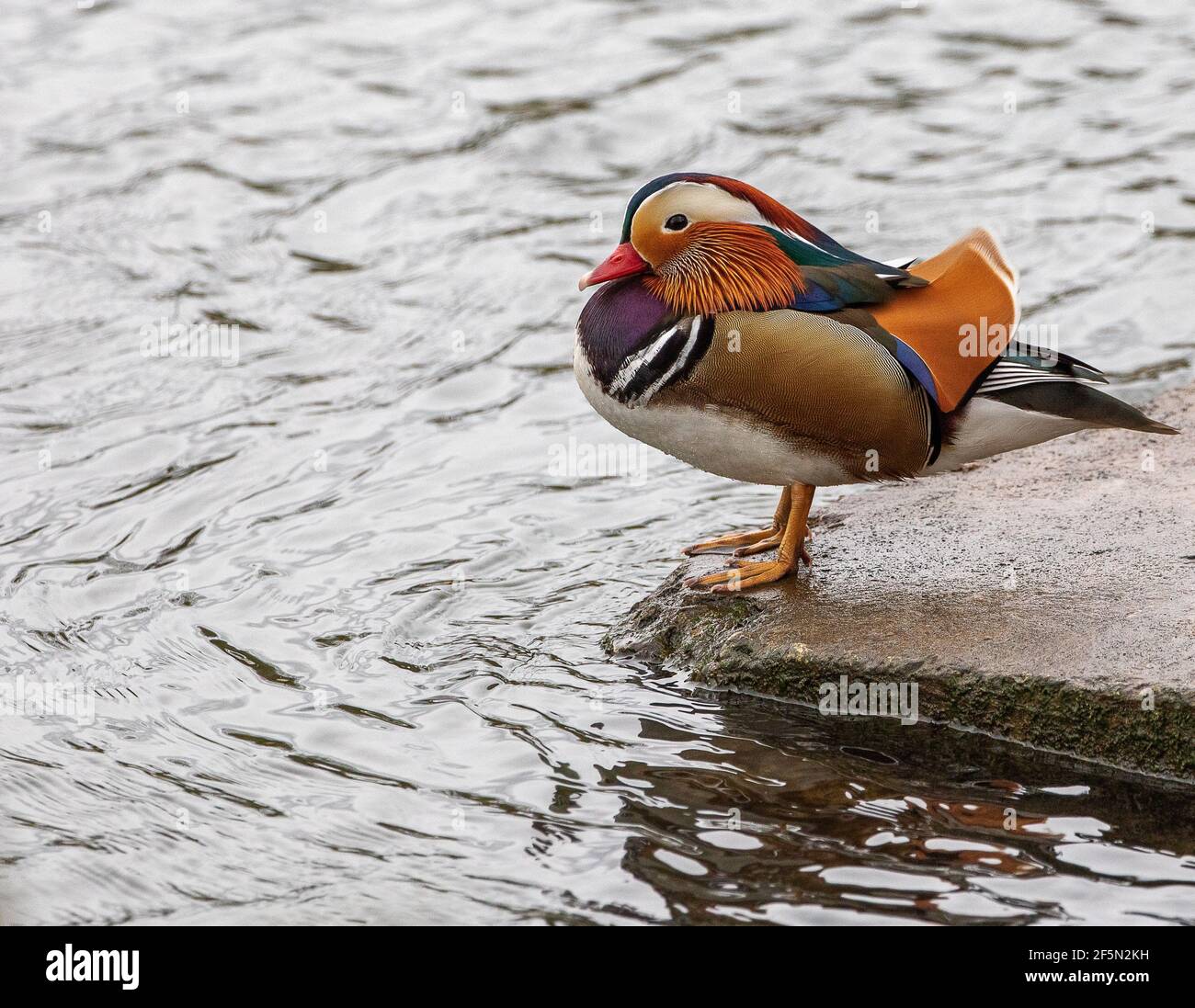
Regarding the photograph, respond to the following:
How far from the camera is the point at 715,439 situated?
16.6 ft

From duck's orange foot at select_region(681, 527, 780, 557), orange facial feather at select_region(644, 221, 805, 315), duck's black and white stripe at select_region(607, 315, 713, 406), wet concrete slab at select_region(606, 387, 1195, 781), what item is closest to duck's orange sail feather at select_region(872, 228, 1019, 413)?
orange facial feather at select_region(644, 221, 805, 315)

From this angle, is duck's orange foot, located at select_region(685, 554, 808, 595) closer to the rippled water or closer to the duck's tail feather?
the rippled water

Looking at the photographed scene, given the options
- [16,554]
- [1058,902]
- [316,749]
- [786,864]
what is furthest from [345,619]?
[1058,902]

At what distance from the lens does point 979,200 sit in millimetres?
9805

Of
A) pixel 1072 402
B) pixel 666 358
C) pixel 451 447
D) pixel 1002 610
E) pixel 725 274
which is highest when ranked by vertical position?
pixel 725 274

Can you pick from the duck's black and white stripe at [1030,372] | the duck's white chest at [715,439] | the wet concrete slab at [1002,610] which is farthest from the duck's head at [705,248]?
the wet concrete slab at [1002,610]

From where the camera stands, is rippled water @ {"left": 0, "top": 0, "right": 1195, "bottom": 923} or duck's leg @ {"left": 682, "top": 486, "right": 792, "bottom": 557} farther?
duck's leg @ {"left": 682, "top": 486, "right": 792, "bottom": 557}

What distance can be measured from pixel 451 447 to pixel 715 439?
102 inches

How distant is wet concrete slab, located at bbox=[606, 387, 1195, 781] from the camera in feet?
15.4

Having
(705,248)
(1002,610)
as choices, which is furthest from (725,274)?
(1002,610)

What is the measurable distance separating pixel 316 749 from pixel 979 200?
636 cm

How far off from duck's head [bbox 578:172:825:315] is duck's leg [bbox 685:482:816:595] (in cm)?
72

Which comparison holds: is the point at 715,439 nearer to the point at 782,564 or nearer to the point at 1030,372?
the point at 782,564
